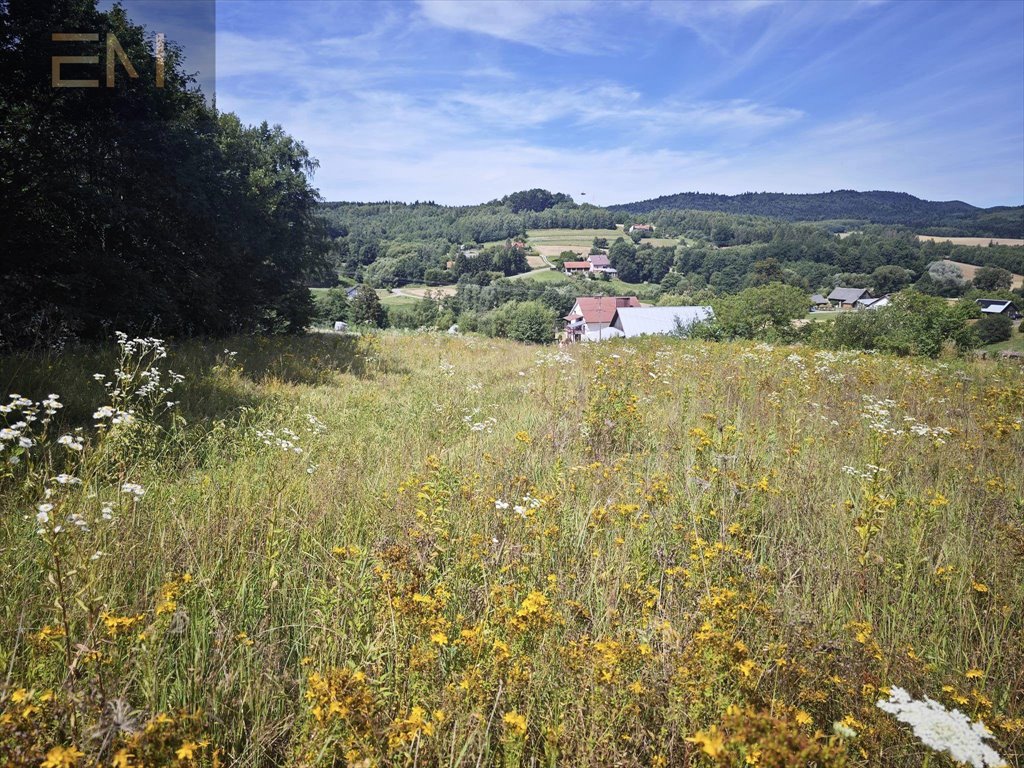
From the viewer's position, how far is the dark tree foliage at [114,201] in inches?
368

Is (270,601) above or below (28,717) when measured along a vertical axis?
below

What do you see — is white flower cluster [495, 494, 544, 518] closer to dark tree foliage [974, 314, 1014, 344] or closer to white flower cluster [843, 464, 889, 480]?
white flower cluster [843, 464, 889, 480]

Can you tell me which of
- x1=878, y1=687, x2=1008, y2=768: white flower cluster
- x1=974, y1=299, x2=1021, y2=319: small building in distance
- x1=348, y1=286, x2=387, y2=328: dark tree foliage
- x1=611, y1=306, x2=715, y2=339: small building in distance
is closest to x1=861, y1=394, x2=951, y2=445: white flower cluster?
x1=878, y1=687, x2=1008, y2=768: white flower cluster

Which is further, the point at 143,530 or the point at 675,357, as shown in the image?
the point at 675,357

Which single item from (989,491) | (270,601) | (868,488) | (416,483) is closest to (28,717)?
(270,601)

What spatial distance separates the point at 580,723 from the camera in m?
1.90

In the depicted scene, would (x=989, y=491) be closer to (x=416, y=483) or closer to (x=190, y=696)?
(x=416, y=483)

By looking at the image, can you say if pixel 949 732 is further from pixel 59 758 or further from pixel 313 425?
pixel 313 425

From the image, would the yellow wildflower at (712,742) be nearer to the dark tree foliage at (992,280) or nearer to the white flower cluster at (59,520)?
the white flower cluster at (59,520)

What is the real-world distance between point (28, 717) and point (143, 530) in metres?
1.73

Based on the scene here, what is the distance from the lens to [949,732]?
1.68 metres

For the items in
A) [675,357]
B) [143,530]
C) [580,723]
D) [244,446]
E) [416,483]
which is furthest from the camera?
[675,357]
